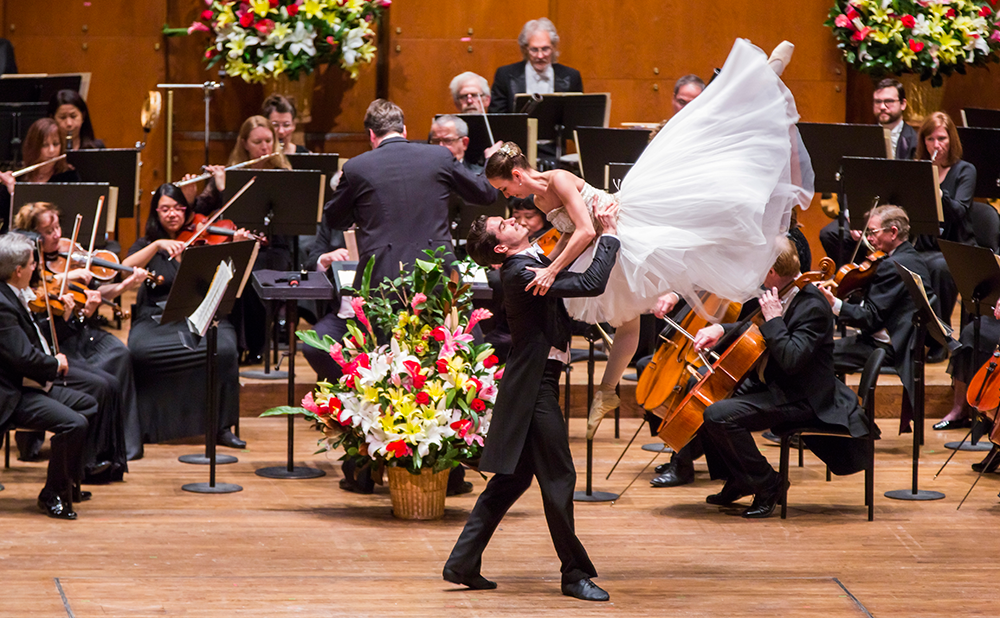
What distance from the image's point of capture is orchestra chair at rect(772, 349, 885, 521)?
5.26 metres

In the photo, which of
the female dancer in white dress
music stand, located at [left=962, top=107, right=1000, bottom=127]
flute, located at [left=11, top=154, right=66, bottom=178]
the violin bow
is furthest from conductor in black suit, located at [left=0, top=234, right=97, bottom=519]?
music stand, located at [left=962, top=107, right=1000, bottom=127]

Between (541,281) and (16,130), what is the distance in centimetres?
454

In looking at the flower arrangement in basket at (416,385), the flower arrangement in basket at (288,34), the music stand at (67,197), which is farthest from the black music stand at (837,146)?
the music stand at (67,197)

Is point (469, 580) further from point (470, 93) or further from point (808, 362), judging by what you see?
point (470, 93)

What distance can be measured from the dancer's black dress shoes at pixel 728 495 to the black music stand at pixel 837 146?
6.85ft

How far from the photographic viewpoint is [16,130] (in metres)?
7.52

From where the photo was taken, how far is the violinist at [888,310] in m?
6.25

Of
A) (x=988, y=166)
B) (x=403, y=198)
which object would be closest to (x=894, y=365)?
(x=988, y=166)

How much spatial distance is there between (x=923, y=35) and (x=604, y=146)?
2863 millimetres

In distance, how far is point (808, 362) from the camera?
5258mm

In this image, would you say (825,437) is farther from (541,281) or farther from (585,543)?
(541,281)

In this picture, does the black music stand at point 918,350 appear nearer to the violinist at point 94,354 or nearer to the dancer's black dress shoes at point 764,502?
the dancer's black dress shoes at point 764,502

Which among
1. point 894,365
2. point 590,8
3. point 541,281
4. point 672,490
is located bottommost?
point 672,490

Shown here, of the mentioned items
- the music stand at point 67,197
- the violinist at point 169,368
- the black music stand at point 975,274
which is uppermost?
the music stand at point 67,197
